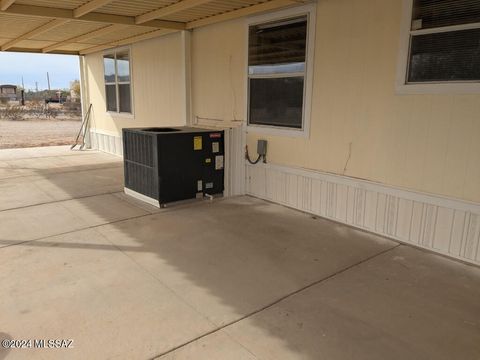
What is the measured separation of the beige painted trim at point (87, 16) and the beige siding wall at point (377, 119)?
9.11ft

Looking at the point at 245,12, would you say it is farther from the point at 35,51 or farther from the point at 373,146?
the point at 35,51

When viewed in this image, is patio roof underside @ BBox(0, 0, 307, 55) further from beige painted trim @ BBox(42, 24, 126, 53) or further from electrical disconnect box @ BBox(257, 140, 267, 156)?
electrical disconnect box @ BBox(257, 140, 267, 156)

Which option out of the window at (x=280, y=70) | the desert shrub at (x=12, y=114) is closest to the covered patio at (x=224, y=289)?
the window at (x=280, y=70)

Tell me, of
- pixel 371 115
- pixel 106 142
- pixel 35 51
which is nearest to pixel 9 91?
pixel 35 51

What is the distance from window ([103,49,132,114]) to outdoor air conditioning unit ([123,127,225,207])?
3486 millimetres

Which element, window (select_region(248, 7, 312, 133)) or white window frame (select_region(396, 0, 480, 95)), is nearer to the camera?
white window frame (select_region(396, 0, 480, 95))

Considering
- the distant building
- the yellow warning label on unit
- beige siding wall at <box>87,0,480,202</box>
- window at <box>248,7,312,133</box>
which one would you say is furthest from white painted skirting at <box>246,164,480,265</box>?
the distant building

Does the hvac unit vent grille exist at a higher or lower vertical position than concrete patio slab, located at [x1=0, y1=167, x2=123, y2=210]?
higher

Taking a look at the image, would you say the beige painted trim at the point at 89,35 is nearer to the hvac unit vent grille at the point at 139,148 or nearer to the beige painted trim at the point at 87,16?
the beige painted trim at the point at 87,16

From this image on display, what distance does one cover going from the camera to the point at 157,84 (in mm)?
7414

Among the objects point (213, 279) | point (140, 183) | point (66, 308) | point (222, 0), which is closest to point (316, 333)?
point (213, 279)

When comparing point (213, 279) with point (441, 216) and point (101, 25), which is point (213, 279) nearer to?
point (441, 216)

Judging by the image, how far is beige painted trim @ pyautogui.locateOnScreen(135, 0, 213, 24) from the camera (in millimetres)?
4779

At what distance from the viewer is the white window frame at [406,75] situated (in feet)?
10.6
